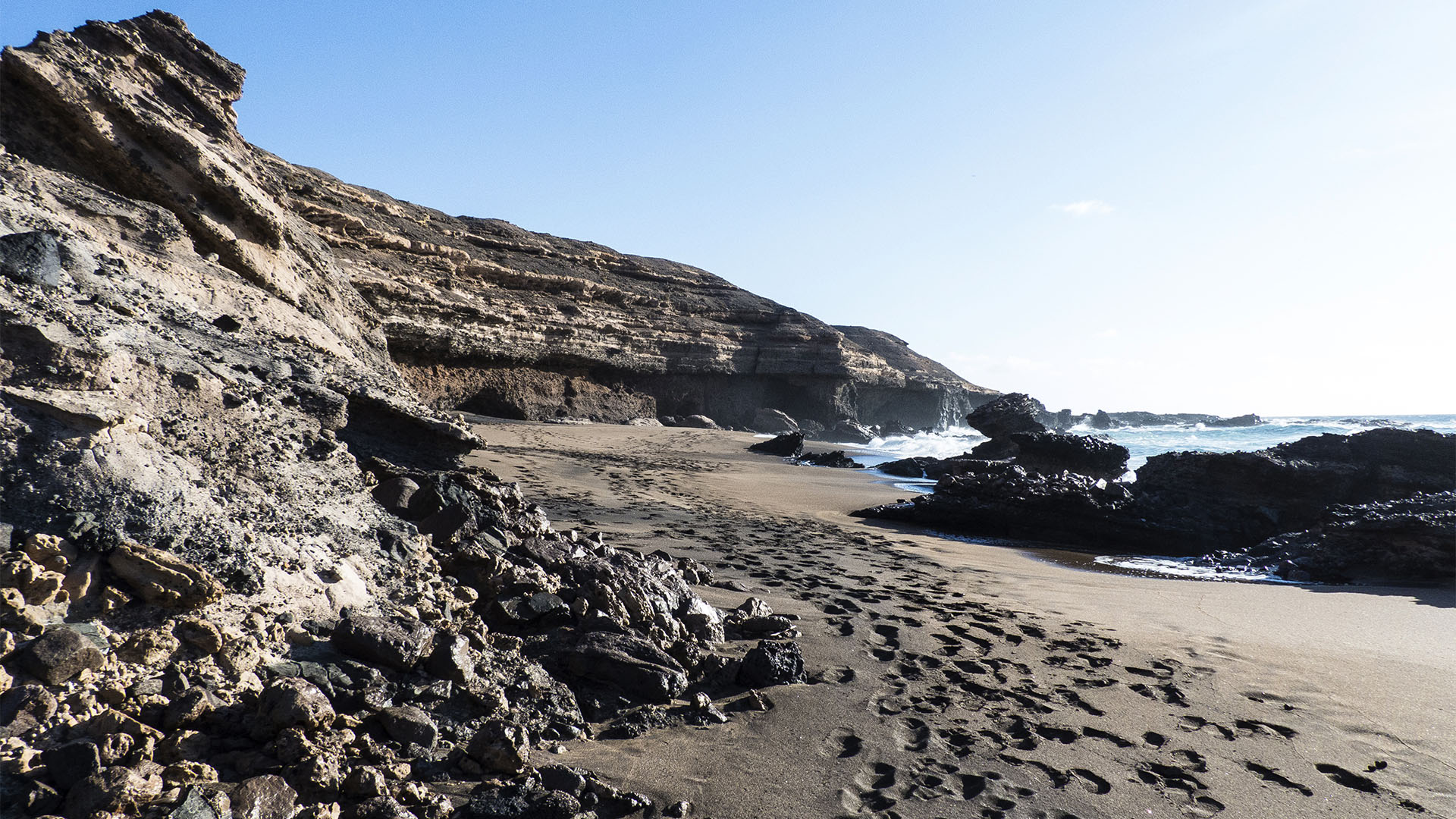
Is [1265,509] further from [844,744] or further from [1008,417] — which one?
[1008,417]

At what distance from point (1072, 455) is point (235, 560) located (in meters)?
14.4

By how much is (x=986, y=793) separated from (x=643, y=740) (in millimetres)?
1133

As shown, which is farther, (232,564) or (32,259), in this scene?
(32,259)

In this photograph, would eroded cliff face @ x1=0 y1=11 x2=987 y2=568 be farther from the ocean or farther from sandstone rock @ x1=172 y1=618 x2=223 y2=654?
the ocean

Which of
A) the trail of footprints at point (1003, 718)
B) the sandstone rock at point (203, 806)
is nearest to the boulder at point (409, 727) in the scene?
the sandstone rock at point (203, 806)

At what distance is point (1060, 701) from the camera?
304 centimetres

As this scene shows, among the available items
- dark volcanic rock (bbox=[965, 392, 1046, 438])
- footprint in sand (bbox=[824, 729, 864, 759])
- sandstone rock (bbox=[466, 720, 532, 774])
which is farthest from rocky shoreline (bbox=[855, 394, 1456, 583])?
dark volcanic rock (bbox=[965, 392, 1046, 438])

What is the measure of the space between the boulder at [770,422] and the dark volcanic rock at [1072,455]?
16.9 meters

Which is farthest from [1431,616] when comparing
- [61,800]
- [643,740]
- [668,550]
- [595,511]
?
[61,800]

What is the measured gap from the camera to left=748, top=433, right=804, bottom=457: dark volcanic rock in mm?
19062

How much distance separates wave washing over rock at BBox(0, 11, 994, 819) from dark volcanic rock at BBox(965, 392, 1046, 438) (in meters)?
17.3

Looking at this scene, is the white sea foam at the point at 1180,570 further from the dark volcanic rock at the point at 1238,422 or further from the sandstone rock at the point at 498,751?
the dark volcanic rock at the point at 1238,422

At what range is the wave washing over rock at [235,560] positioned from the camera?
187 centimetres

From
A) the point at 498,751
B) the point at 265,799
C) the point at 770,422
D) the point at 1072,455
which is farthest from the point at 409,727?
the point at 770,422
